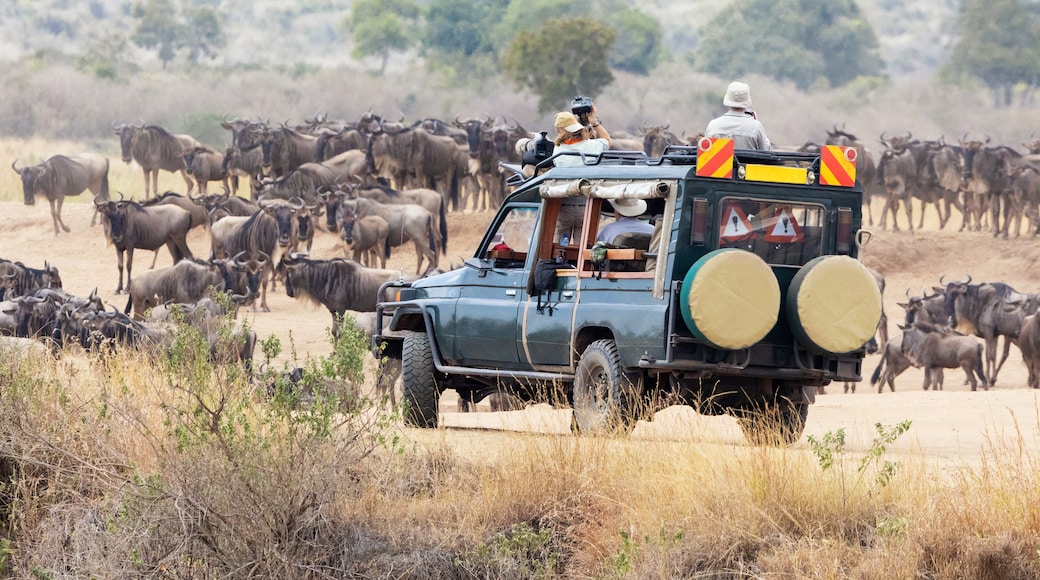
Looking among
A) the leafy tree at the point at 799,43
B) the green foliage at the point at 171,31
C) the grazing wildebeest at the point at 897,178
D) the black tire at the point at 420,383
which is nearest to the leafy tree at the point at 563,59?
the grazing wildebeest at the point at 897,178

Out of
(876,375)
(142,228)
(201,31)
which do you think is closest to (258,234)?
(142,228)

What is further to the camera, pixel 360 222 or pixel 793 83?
pixel 793 83

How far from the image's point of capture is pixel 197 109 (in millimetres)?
60094

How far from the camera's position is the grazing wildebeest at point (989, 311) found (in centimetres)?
2367

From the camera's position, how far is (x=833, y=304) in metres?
9.34

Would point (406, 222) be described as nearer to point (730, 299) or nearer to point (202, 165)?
point (202, 165)

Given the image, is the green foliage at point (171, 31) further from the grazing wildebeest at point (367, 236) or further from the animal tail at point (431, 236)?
the grazing wildebeest at point (367, 236)

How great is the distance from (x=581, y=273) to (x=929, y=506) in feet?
9.32

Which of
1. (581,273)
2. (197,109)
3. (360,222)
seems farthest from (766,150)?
(197,109)

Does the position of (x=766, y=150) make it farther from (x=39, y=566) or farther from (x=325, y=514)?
(x=39, y=566)

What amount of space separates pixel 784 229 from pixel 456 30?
67.1 m

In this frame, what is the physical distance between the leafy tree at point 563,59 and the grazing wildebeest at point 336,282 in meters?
27.1

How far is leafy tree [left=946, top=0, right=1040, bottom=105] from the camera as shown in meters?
69.6

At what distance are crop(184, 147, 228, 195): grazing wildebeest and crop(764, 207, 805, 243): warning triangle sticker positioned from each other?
89.3 ft
